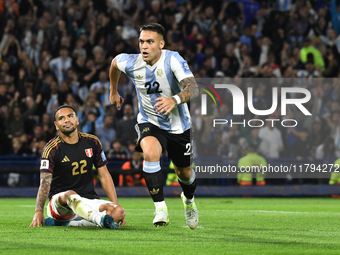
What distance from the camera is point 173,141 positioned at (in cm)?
698

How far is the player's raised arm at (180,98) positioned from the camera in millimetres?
6012

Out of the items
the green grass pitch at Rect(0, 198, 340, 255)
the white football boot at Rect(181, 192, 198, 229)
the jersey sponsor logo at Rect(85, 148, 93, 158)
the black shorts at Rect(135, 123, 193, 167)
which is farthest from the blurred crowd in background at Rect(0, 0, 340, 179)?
the jersey sponsor logo at Rect(85, 148, 93, 158)

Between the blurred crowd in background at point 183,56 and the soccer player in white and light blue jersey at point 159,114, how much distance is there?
707cm

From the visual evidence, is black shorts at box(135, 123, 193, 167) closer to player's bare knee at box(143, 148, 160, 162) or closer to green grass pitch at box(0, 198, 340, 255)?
player's bare knee at box(143, 148, 160, 162)

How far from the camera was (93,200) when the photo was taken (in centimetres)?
647

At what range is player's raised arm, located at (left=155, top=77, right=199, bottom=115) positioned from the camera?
19.7ft

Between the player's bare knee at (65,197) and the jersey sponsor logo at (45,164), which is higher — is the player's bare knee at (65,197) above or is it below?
below

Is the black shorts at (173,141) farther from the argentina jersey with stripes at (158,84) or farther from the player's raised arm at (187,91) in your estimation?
the player's raised arm at (187,91)

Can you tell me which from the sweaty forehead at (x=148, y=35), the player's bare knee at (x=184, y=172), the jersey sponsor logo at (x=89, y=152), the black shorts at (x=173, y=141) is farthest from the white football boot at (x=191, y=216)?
the sweaty forehead at (x=148, y=35)

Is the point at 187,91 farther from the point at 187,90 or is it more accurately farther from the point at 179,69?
the point at 179,69

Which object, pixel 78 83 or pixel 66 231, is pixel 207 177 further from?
pixel 66 231

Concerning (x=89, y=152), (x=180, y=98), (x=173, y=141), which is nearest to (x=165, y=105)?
(x=180, y=98)

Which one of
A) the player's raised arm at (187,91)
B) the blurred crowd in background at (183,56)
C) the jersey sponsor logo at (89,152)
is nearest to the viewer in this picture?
the player's raised arm at (187,91)

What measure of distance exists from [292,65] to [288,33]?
5.95 feet
